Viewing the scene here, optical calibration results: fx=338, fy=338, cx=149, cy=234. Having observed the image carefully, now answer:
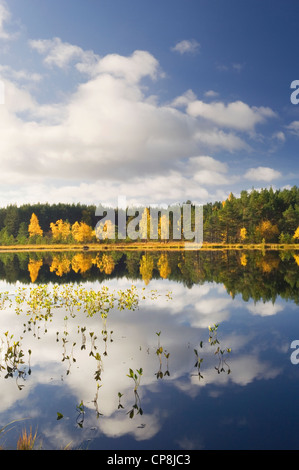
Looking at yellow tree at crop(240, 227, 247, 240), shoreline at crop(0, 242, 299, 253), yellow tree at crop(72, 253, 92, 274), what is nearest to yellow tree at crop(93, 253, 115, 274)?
yellow tree at crop(72, 253, 92, 274)

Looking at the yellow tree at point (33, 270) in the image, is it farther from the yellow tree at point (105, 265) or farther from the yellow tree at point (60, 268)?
the yellow tree at point (105, 265)

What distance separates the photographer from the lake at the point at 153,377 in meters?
7.03

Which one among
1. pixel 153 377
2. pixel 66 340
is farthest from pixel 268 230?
pixel 153 377

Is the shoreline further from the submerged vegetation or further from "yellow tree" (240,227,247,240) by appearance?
the submerged vegetation

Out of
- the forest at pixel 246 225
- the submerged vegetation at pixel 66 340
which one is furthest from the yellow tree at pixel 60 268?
the forest at pixel 246 225

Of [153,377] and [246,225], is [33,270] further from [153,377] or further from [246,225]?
[246,225]

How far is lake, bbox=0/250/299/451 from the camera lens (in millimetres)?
7027

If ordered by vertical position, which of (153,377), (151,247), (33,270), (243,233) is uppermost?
(243,233)

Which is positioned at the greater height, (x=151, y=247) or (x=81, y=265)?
(x=151, y=247)

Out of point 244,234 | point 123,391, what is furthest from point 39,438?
point 244,234

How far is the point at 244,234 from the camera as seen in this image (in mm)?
97688

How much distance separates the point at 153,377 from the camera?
32.2ft

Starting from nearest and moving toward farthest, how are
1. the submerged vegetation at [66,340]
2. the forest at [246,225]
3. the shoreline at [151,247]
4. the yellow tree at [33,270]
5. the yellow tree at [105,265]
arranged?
the submerged vegetation at [66,340], the yellow tree at [33,270], the yellow tree at [105,265], the shoreline at [151,247], the forest at [246,225]

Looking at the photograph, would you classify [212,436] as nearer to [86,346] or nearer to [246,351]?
[246,351]
